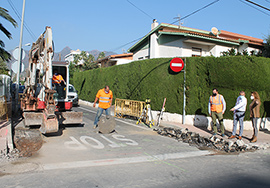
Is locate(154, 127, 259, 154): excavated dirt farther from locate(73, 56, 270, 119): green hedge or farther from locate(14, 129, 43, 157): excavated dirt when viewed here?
locate(14, 129, 43, 157): excavated dirt

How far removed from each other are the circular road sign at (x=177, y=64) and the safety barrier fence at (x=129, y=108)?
245 centimetres

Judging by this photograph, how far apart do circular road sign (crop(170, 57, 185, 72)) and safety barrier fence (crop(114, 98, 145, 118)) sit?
245cm

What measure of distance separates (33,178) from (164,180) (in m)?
2.55

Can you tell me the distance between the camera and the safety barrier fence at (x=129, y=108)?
12.6 m

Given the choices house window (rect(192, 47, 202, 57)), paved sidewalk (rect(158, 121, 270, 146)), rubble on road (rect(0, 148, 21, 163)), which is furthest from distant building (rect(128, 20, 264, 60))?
rubble on road (rect(0, 148, 21, 163))

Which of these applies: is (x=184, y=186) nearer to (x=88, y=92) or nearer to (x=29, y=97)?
(x=29, y=97)

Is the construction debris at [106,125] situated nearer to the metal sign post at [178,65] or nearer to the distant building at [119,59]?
the metal sign post at [178,65]

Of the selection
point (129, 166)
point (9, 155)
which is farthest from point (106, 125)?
point (9, 155)

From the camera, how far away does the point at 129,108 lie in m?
13.5

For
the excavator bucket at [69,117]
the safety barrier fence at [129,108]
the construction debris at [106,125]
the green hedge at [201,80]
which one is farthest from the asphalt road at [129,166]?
the safety barrier fence at [129,108]

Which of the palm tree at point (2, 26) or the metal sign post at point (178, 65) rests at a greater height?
the palm tree at point (2, 26)

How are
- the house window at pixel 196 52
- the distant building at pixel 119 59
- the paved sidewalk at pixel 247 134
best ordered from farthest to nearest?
the distant building at pixel 119 59 → the house window at pixel 196 52 → the paved sidewalk at pixel 247 134

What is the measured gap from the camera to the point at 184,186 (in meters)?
4.29

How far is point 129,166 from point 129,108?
26.2ft
